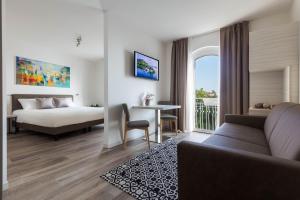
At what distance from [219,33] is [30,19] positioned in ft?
13.9

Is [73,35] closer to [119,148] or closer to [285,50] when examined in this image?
[119,148]

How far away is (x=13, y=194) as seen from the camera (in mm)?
1609

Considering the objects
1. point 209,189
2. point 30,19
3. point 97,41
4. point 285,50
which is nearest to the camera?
point 209,189

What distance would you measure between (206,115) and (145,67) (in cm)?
220

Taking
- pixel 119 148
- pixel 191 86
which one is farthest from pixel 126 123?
pixel 191 86

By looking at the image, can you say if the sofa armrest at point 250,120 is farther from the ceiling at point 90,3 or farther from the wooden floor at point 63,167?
the ceiling at point 90,3

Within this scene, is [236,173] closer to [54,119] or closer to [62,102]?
[54,119]

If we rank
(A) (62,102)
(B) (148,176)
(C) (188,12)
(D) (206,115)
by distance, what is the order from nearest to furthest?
(B) (148,176) < (C) (188,12) < (D) (206,115) < (A) (62,102)

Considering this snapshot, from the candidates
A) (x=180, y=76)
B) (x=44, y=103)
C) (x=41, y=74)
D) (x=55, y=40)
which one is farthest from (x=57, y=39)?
(x=180, y=76)

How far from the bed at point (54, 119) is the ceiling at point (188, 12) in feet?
8.10

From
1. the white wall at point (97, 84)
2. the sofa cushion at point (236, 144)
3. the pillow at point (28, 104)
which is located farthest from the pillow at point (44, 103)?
the sofa cushion at point (236, 144)

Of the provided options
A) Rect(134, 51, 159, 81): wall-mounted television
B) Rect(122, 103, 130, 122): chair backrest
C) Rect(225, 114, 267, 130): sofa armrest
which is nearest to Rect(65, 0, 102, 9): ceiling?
Rect(134, 51, 159, 81): wall-mounted television

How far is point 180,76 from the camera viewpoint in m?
4.41

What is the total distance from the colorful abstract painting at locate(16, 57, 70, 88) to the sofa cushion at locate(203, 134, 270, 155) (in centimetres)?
548
